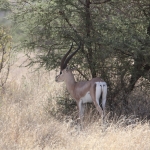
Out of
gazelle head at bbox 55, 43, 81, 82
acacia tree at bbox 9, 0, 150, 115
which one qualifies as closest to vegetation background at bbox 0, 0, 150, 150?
acacia tree at bbox 9, 0, 150, 115

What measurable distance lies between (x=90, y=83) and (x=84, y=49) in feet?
3.43

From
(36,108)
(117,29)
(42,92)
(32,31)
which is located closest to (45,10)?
(32,31)

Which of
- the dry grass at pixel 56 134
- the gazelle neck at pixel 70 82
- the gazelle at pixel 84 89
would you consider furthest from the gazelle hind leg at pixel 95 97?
the gazelle neck at pixel 70 82

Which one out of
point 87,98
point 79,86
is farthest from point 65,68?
point 87,98

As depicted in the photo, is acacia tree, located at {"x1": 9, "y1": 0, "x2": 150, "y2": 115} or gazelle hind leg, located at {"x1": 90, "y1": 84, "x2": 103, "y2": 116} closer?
gazelle hind leg, located at {"x1": 90, "y1": 84, "x2": 103, "y2": 116}

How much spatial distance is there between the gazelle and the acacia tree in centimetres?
29

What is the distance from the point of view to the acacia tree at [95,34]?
7.55 meters

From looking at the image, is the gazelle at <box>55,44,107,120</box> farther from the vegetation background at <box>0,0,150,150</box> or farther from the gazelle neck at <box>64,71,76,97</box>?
the vegetation background at <box>0,0,150,150</box>

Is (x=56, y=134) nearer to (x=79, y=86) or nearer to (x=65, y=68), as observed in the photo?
(x=79, y=86)

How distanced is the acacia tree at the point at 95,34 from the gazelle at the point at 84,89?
0.29 metres

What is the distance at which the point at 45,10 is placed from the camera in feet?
25.7

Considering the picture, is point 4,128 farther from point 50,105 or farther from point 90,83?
point 50,105

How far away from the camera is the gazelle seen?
708 cm

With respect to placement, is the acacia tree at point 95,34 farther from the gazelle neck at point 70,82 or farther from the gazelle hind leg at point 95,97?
the gazelle hind leg at point 95,97
